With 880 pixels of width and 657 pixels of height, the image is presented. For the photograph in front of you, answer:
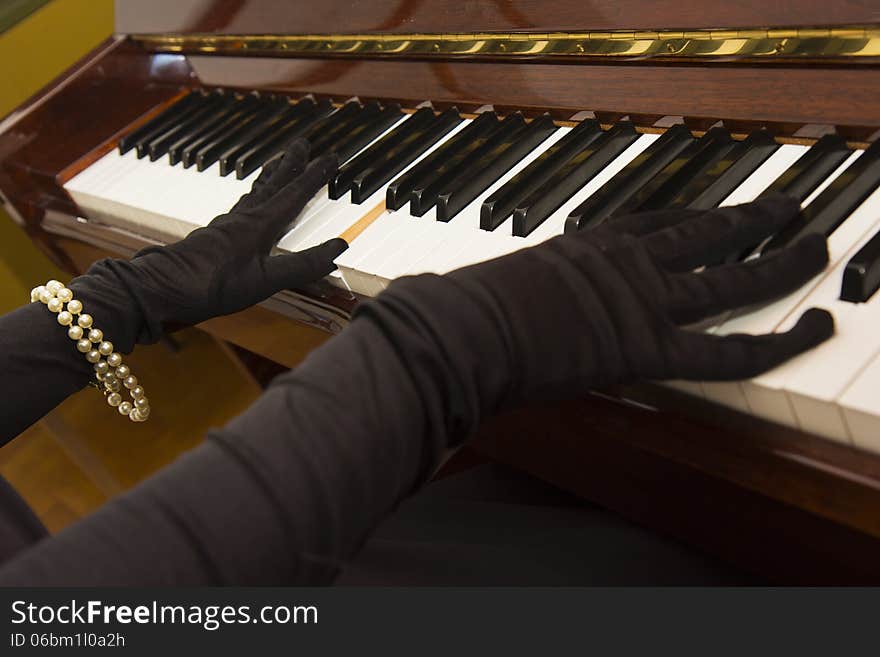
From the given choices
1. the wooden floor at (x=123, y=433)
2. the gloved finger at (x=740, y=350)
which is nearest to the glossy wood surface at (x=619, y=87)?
the gloved finger at (x=740, y=350)

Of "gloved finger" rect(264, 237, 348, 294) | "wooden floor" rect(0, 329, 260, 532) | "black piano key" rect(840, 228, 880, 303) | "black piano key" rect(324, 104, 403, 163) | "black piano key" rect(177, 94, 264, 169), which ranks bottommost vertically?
"wooden floor" rect(0, 329, 260, 532)

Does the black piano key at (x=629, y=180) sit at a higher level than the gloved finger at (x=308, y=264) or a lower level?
higher

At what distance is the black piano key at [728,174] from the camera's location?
0.84 meters

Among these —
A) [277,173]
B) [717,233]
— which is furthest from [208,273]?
[717,233]

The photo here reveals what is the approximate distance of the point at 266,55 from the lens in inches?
59.2

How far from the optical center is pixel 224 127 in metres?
1.48

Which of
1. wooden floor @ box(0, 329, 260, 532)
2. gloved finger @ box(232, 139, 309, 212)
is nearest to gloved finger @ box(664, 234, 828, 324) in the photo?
gloved finger @ box(232, 139, 309, 212)

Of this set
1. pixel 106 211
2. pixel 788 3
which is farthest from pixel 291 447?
pixel 106 211

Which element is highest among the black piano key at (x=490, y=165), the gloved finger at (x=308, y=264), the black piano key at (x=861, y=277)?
the black piano key at (x=490, y=165)

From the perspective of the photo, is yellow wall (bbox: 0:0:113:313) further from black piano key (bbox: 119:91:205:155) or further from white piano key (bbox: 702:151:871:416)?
white piano key (bbox: 702:151:871:416)

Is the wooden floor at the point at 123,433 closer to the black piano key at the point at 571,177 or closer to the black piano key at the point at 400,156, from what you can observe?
the black piano key at the point at 400,156

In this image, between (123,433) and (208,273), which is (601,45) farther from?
(123,433)

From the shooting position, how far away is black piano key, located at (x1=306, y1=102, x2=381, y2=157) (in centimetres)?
126

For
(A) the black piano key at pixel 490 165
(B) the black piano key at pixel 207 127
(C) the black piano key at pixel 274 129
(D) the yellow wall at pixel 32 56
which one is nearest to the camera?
(A) the black piano key at pixel 490 165
